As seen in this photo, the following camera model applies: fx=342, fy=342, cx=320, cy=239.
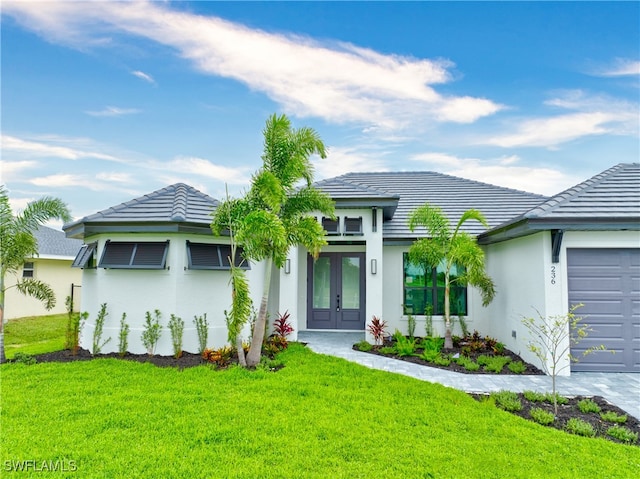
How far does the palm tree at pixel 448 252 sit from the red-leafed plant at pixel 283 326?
425 cm

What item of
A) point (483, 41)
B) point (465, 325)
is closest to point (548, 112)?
point (483, 41)

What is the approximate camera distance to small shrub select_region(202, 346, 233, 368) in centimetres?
799

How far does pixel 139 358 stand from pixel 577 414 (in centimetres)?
910

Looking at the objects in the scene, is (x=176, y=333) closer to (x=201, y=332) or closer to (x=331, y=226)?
(x=201, y=332)

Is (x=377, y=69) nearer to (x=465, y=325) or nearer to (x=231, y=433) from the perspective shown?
(x=465, y=325)

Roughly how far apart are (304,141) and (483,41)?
7.52 meters

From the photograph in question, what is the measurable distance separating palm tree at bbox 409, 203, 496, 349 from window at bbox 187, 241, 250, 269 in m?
5.22

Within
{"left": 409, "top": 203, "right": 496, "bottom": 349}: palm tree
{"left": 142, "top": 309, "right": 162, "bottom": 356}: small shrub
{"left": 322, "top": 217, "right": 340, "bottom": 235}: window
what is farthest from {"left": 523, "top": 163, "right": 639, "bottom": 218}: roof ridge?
{"left": 142, "top": 309, "right": 162, "bottom": 356}: small shrub

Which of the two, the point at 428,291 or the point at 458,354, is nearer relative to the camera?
the point at 458,354

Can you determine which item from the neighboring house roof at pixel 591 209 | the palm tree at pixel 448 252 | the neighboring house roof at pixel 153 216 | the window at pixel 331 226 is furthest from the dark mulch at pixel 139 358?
the neighboring house roof at pixel 591 209

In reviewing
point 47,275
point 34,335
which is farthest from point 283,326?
point 47,275

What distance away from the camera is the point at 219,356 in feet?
26.6

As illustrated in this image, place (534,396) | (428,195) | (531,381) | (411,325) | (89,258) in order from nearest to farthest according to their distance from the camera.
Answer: (534,396) < (531,381) < (89,258) < (411,325) < (428,195)

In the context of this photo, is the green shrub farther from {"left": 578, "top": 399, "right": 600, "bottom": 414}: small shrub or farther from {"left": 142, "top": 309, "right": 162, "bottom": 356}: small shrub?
{"left": 142, "top": 309, "right": 162, "bottom": 356}: small shrub
